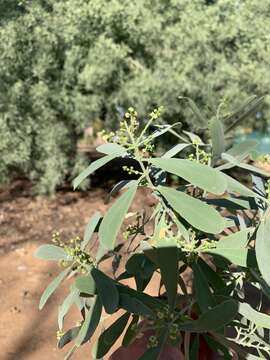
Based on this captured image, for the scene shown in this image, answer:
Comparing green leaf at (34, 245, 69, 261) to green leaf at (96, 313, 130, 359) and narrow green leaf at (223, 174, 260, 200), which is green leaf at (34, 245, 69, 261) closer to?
green leaf at (96, 313, 130, 359)

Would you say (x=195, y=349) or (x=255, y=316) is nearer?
(x=255, y=316)

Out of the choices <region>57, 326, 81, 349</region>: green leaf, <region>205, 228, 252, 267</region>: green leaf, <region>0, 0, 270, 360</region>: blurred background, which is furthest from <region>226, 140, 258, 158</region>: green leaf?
<region>0, 0, 270, 360</region>: blurred background

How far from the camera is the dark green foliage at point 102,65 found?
5785mm

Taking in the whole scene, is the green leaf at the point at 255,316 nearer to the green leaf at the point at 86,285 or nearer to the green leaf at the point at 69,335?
the green leaf at the point at 86,285

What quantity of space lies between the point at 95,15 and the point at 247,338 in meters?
4.82

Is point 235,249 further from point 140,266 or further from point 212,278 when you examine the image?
point 140,266

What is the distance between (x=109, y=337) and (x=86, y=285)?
0.97 feet

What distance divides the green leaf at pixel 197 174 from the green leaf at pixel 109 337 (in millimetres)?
548

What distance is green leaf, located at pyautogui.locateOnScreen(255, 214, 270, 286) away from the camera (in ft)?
4.37

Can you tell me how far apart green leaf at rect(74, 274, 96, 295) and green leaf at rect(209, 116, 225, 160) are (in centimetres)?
55

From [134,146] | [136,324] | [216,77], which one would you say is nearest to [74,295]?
[136,324]

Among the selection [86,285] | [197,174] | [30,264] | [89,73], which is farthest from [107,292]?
[89,73]

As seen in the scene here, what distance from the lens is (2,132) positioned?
18.3 feet

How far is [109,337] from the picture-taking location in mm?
1589
